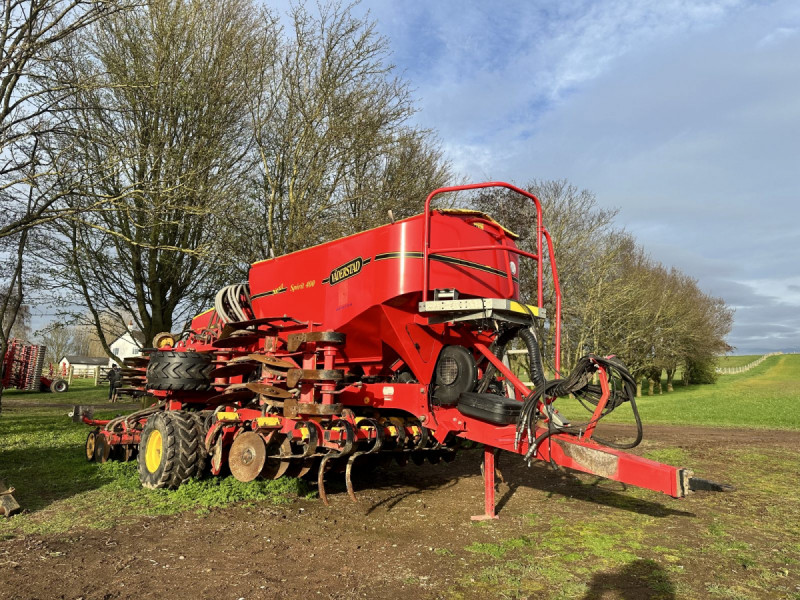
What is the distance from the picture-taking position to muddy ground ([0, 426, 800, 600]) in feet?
12.1

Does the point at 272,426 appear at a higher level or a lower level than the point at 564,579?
higher

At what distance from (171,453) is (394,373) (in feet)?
8.65

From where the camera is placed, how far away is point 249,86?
44.2 ft

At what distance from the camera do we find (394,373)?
6379mm

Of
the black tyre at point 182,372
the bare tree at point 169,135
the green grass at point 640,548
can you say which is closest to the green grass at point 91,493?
the black tyre at point 182,372

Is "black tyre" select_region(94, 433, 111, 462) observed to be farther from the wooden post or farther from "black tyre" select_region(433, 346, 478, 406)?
"black tyre" select_region(433, 346, 478, 406)

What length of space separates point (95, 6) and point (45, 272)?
7027 mm

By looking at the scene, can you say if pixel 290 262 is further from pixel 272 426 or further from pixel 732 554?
pixel 732 554

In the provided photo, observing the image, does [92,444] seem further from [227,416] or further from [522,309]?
[522,309]

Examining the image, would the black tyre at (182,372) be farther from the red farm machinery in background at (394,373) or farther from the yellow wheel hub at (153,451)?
the yellow wheel hub at (153,451)

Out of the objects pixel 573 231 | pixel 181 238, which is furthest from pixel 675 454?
pixel 573 231

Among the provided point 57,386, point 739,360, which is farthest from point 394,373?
point 739,360

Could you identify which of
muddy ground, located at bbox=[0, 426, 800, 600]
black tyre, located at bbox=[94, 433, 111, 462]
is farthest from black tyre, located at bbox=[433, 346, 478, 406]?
black tyre, located at bbox=[94, 433, 111, 462]

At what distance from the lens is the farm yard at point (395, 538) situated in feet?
12.4
